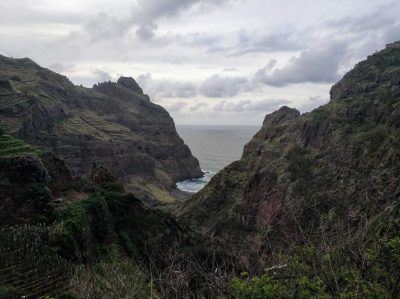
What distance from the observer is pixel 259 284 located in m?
19.5

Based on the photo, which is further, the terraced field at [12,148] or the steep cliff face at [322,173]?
the steep cliff face at [322,173]

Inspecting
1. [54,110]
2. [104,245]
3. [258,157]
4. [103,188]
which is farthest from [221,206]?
[54,110]

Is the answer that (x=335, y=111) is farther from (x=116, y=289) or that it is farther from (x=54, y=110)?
(x=54, y=110)

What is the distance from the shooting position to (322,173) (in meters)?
82.1

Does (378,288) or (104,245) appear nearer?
(378,288)

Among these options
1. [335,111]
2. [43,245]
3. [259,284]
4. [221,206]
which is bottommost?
[221,206]

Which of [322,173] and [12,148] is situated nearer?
[12,148]

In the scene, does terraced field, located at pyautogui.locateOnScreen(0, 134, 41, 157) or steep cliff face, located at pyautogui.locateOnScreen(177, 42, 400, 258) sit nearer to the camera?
terraced field, located at pyautogui.locateOnScreen(0, 134, 41, 157)

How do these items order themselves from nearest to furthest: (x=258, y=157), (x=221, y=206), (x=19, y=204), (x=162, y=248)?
(x=19, y=204)
(x=162, y=248)
(x=221, y=206)
(x=258, y=157)

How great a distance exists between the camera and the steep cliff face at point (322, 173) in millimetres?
67688

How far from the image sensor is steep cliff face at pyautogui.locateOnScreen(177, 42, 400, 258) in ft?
222

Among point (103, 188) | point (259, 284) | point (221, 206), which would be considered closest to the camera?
point (259, 284)

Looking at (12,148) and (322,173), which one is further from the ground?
(12,148)

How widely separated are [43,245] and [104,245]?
42.3 ft
